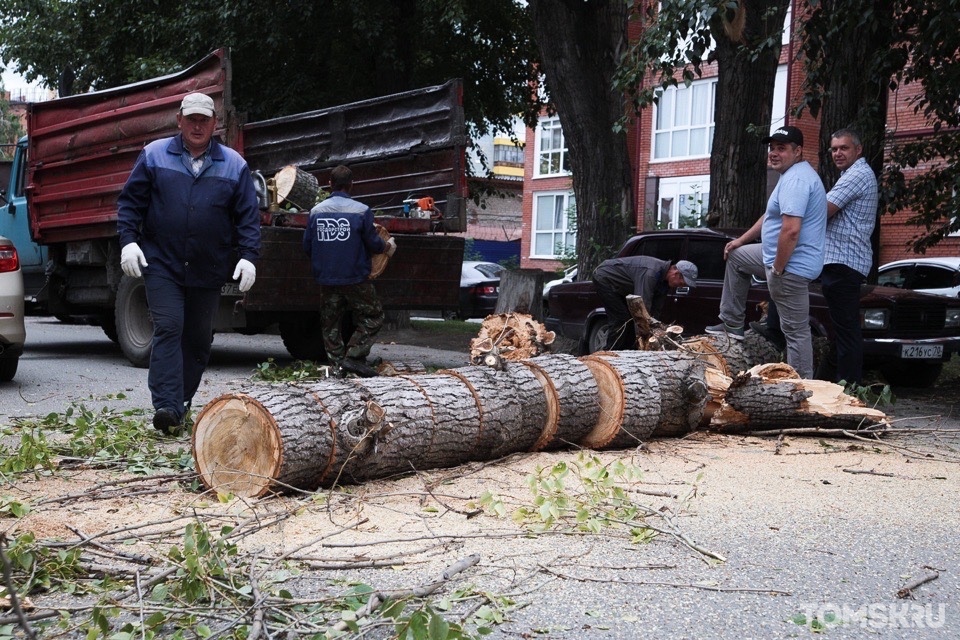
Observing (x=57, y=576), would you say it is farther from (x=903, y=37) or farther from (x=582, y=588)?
(x=903, y=37)

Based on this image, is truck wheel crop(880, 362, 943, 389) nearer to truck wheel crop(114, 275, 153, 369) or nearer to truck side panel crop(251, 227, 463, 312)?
truck side panel crop(251, 227, 463, 312)

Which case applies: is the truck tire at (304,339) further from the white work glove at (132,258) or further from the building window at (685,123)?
the building window at (685,123)

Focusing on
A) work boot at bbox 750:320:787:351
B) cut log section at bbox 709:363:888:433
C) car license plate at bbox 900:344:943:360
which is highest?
work boot at bbox 750:320:787:351

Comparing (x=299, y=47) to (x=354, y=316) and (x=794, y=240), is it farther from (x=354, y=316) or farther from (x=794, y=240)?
(x=794, y=240)

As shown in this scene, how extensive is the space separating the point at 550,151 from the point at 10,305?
109 ft

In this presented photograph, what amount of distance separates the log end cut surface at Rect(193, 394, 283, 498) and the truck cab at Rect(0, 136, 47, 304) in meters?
8.27

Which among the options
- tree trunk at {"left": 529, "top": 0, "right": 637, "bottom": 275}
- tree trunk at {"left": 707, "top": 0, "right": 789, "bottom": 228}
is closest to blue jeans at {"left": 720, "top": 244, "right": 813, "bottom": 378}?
tree trunk at {"left": 707, "top": 0, "right": 789, "bottom": 228}

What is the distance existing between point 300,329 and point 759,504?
7471mm

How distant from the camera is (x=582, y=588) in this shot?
3504 millimetres

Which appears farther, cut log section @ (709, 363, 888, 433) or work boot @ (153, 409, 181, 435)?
cut log section @ (709, 363, 888, 433)

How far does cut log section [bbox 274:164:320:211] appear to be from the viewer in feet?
33.3

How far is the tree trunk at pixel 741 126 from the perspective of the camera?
11.6 m

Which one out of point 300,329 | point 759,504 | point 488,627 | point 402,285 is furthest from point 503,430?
point 300,329

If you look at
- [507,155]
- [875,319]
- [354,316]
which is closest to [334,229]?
[354,316]
